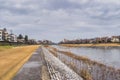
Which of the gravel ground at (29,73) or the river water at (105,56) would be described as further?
the river water at (105,56)

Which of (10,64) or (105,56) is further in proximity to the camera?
(105,56)

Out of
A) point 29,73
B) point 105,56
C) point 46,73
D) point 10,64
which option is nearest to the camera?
point 46,73

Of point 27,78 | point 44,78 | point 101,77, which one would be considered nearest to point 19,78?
point 27,78

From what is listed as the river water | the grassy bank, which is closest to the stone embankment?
the grassy bank

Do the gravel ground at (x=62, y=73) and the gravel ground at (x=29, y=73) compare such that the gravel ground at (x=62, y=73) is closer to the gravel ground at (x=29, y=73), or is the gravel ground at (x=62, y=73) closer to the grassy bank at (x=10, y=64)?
the gravel ground at (x=29, y=73)

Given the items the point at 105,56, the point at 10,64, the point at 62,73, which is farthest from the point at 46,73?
the point at 105,56

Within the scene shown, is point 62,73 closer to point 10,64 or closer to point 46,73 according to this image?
point 46,73

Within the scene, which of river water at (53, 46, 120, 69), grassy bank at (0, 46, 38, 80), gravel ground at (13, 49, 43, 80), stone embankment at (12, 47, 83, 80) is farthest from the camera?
river water at (53, 46, 120, 69)

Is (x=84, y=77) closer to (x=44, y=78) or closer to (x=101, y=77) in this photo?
(x=101, y=77)

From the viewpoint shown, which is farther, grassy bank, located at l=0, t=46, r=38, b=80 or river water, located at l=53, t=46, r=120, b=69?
river water, located at l=53, t=46, r=120, b=69

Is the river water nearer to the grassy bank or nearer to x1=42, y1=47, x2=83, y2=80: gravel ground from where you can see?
x1=42, y1=47, x2=83, y2=80: gravel ground

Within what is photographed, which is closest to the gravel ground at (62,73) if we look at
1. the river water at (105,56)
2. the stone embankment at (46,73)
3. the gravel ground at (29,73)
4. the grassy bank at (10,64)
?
the stone embankment at (46,73)

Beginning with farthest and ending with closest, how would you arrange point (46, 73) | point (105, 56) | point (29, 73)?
point (105, 56) → point (29, 73) → point (46, 73)

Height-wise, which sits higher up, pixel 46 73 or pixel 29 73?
pixel 46 73
